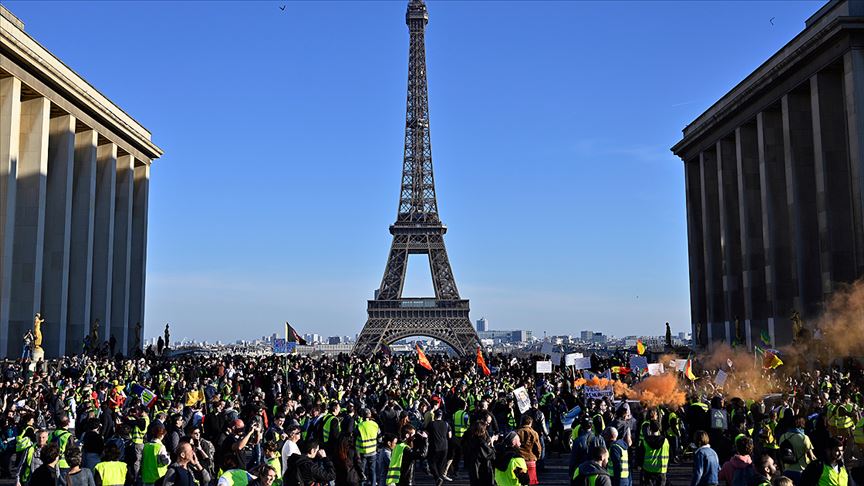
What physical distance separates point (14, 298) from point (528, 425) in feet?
117

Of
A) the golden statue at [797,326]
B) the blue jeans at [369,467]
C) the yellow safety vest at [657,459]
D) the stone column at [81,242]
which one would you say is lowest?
the blue jeans at [369,467]

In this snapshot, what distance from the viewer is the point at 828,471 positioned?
8602 mm

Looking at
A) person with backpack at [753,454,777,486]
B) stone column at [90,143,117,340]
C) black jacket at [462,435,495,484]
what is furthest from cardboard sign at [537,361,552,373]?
stone column at [90,143,117,340]

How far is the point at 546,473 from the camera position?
17.9m

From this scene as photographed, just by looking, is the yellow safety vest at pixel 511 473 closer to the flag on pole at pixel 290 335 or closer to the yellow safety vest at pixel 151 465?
the yellow safety vest at pixel 151 465

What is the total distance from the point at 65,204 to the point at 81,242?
13.3 feet

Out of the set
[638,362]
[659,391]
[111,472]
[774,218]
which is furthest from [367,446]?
[774,218]

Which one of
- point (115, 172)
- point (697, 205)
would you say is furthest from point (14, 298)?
point (697, 205)

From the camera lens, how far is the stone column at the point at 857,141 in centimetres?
3741

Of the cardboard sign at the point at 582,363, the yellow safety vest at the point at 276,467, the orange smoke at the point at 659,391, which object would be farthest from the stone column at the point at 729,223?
the yellow safety vest at the point at 276,467

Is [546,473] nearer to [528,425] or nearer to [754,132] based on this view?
[528,425]

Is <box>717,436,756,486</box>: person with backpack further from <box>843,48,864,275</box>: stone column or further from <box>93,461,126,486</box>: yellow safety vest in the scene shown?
<box>843,48,864,275</box>: stone column

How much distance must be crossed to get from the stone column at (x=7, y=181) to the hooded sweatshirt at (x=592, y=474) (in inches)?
1367

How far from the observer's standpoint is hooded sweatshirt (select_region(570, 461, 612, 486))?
355 inches
